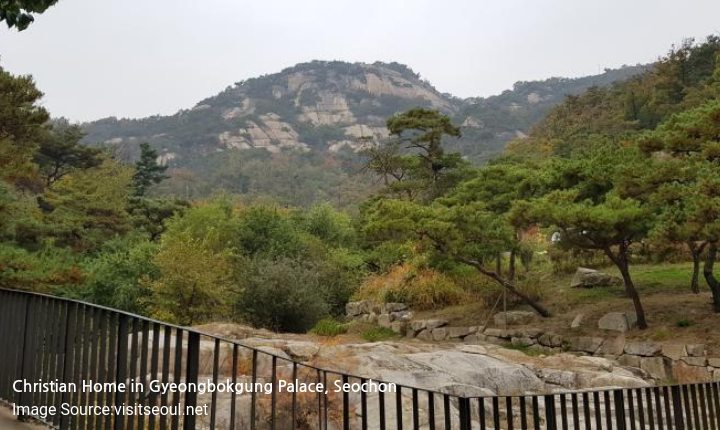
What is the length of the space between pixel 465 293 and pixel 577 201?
16.1 feet

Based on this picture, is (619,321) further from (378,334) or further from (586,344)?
(378,334)

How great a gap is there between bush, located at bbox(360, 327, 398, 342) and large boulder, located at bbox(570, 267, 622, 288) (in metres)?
5.41

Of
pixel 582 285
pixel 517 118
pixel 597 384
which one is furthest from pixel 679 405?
pixel 517 118

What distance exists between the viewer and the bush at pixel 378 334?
14.3 m

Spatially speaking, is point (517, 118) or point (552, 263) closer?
point (552, 263)

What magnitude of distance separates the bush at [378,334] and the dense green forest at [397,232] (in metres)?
1.38

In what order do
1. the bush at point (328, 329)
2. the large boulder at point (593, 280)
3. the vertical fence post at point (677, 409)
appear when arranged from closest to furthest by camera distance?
the vertical fence post at point (677, 409)
the large boulder at point (593, 280)
the bush at point (328, 329)

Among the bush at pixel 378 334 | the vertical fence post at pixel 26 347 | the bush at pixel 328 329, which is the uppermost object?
the vertical fence post at pixel 26 347

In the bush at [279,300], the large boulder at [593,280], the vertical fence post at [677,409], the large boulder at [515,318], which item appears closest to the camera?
the vertical fence post at [677,409]

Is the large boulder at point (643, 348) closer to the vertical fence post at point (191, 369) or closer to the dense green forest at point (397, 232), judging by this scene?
the dense green forest at point (397, 232)

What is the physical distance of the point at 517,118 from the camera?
92.9 meters

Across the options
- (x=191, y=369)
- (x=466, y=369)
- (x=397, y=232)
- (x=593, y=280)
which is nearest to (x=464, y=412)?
(x=191, y=369)

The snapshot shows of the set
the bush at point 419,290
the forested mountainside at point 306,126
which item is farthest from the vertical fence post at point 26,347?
the forested mountainside at point 306,126

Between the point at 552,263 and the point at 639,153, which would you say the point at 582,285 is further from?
the point at 639,153
